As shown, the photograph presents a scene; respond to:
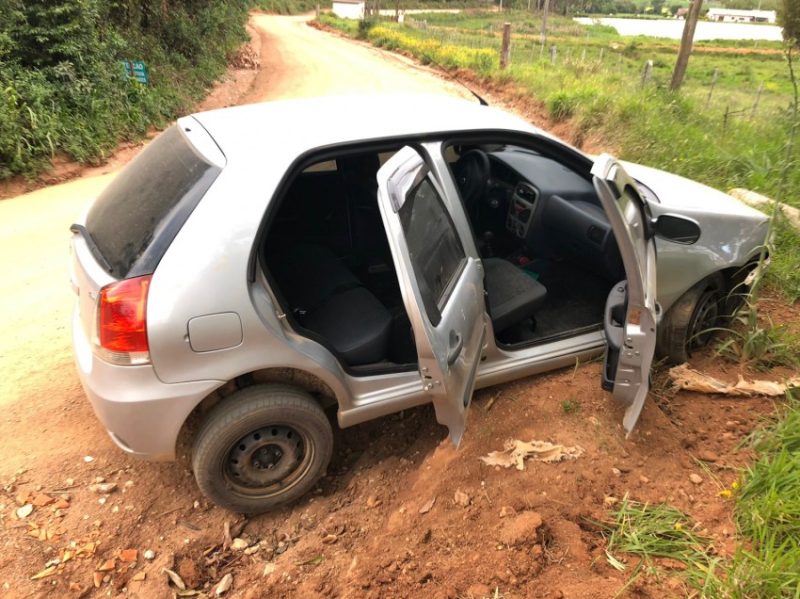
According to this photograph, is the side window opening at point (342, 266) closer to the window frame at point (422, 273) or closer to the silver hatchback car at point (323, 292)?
the silver hatchback car at point (323, 292)

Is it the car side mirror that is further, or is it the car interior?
the car interior

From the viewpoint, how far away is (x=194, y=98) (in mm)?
12109

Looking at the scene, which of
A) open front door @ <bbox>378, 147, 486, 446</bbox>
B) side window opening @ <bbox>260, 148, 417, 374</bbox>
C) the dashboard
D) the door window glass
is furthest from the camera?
the dashboard

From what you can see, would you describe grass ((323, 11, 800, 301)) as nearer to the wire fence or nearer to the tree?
the wire fence

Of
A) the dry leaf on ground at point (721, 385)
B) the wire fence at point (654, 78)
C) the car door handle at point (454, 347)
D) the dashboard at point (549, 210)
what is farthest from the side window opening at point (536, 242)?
the wire fence at point (654, 78)

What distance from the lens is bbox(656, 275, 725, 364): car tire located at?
3100 millimetres

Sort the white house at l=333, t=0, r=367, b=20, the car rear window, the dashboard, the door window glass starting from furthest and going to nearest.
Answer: the white house at l=333, t=0, r=367, b=20 < the dashboard < the car rear window < the door window glass

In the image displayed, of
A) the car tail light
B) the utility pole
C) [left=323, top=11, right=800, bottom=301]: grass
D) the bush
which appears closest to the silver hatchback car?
the car tail light

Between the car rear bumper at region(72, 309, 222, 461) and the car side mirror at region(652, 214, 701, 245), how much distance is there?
2263mm

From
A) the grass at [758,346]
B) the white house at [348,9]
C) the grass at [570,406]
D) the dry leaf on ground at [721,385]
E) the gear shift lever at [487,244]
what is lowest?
the grass at [570,406]

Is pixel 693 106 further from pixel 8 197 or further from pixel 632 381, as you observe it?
pixel 8 197

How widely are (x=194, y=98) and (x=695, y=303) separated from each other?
11.9m

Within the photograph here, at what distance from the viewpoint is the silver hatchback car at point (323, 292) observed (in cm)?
209

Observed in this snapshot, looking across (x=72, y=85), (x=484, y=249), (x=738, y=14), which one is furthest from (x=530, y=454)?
(x=738, y=14)
